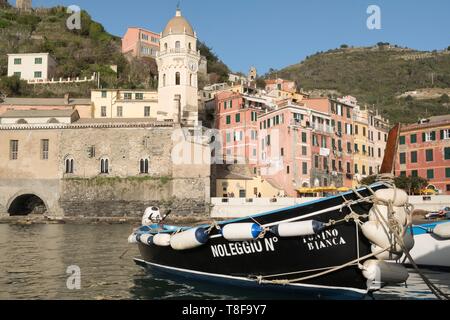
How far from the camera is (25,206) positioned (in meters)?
52.5

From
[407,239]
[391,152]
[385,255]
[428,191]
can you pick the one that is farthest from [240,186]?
[385,255]

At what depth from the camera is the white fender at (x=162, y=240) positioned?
13516mm

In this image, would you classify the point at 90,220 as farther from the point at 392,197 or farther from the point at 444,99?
the point at 444,99

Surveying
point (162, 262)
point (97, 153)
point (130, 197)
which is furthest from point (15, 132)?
point (162, 262)

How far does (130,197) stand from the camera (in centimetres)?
4631

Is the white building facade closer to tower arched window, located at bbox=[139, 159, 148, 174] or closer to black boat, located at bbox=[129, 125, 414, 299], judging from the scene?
tower arched window, located at bbox=[139, 159, 148, 174]

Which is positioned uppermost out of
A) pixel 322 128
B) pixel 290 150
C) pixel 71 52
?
pixel 71 52

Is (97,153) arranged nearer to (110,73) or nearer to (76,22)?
(110,73)

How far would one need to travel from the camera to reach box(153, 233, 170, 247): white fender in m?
13.5

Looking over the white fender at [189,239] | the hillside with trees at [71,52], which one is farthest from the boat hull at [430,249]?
the hillside with trees at [71,52]

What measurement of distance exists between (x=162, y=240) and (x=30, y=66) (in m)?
67.0

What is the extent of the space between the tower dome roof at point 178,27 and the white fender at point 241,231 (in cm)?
4410

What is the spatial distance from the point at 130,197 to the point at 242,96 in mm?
18564

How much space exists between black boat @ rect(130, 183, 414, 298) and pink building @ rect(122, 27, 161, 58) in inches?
2920
